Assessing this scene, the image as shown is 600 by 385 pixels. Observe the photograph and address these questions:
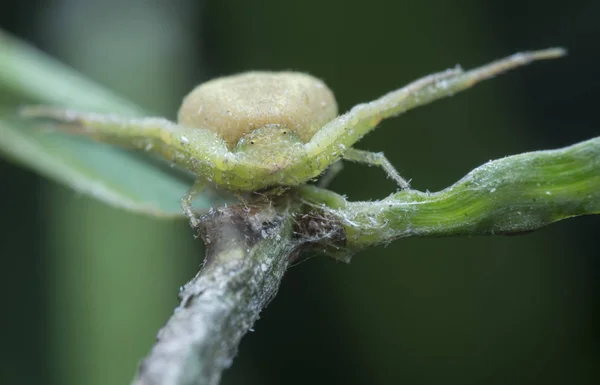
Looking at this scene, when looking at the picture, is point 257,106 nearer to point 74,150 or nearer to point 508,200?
point 508,200

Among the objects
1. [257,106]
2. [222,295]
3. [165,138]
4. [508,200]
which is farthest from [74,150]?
[508,200]

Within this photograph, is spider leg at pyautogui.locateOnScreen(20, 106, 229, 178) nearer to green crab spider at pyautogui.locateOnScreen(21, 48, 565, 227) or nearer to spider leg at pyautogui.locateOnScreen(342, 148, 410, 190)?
green crab spider at pyautogui.locateOnScreen(21, 48, 565, 227)

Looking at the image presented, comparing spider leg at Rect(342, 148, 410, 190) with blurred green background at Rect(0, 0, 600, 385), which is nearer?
spider leg at Rect(342, 148, 410, 190)

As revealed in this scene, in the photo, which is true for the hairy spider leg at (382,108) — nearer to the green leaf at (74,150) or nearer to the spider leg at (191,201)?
the spider leg at (191,201)

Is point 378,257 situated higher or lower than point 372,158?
higher

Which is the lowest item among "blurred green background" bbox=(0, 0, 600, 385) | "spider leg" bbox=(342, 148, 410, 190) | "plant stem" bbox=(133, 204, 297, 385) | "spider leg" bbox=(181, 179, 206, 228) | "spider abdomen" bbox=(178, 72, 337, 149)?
"plant stem" bbox=(133, 204, 297, 385)

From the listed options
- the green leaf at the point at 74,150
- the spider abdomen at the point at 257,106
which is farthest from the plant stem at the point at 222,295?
the green leaf at the point at 74,150

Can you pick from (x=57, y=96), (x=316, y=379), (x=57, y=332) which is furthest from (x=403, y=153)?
(x=57, y=332)

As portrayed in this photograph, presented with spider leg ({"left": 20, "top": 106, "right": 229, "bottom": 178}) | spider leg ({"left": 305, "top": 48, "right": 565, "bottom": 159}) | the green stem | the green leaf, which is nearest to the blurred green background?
the green leaf
